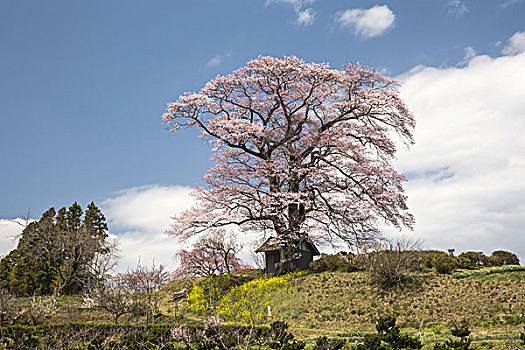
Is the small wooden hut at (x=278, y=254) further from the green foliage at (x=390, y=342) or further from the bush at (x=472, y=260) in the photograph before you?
the green foliage at (x=390, y=342)

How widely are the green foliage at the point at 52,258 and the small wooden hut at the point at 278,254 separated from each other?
30.0 ft

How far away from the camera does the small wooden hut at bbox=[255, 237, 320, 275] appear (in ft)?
69.8

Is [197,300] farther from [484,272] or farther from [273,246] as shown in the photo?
[484,272]

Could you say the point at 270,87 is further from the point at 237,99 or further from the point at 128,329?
the point at 128,329

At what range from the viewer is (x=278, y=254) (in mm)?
22094

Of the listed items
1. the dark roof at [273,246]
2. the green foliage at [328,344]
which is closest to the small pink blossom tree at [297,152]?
the dark roof at [273,246]

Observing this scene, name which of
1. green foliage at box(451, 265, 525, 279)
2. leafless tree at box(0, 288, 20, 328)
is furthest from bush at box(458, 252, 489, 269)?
leafless tree at box(0, 288, 20, 328)

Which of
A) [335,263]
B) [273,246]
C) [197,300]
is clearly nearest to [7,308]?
[197,300]

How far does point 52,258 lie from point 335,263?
1581 cm

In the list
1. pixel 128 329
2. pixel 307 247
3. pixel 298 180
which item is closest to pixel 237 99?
pixel 298 180

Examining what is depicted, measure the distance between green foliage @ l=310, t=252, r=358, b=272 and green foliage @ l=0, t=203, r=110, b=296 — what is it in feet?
39.3

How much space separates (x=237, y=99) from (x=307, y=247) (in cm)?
799

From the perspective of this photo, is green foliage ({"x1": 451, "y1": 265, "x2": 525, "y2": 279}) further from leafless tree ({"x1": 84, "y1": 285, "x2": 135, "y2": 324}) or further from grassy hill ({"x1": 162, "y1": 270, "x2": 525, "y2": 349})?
leafless tree ({"x1": 84, "y1": 285, "x2": 135, "y2": 324})

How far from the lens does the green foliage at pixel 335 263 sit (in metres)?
18.4
